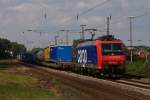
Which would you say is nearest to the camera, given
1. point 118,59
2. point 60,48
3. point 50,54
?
point 118,59

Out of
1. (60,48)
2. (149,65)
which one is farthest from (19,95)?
(60,48)

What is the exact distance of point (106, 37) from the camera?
3731 centimetres

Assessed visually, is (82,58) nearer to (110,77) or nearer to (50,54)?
(110,77)

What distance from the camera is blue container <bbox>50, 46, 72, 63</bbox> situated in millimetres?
56081

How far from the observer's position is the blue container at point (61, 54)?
184 feet

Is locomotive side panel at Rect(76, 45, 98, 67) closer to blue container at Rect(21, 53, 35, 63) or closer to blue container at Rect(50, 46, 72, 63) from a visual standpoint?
blue container at Rect(50, 46, 72, 63)

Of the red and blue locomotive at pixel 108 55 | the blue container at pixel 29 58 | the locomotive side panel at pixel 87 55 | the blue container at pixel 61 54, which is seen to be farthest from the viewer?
the blue container at pixel 29 58

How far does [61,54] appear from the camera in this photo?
194ft

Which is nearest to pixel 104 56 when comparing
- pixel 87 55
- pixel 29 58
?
pixel 87 55

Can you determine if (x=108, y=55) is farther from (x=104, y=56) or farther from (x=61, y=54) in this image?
(x=61, y=54)

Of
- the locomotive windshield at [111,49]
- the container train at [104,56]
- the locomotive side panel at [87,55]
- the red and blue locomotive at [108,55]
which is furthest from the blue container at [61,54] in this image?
the locomotive windshield at [111,49]

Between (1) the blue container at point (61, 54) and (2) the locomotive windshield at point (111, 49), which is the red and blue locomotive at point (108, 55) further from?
(1) the blue container at point (61, 54)

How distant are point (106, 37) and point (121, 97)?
1541cm

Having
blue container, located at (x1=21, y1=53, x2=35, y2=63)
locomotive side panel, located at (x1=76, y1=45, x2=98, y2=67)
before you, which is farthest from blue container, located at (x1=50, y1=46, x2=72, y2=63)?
blue container, located at (x1=21, y1=53, x2=35, y2=63)
